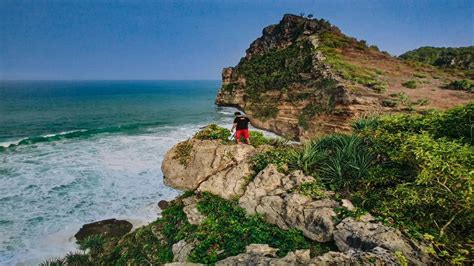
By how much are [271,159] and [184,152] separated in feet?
11.2

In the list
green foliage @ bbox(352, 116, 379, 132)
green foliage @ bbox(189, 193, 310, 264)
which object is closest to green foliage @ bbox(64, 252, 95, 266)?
green foliage @ bbox(189, 193, 310, 264)

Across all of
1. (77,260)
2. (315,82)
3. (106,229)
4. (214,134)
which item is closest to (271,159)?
(214,134)

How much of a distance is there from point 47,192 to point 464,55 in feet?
221

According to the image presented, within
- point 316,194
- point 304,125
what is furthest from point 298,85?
point 316,194

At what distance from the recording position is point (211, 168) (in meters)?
9.95

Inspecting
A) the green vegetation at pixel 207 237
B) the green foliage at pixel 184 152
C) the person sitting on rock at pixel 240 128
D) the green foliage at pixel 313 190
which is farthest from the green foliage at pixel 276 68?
the green vegetation at pixel 207 237

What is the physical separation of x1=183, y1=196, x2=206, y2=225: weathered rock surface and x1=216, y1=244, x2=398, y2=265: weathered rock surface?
279 cm

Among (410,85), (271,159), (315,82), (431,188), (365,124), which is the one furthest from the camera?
(315,82)

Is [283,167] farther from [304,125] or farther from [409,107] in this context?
[304,125]

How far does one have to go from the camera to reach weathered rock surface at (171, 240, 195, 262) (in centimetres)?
735

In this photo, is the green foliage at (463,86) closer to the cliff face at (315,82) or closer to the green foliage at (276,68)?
the cliff face at (315,82)

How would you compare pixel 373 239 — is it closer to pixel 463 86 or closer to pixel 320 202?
pixel 320 202

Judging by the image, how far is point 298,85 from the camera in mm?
36844

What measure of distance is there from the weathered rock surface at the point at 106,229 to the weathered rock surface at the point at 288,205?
9.14 m
